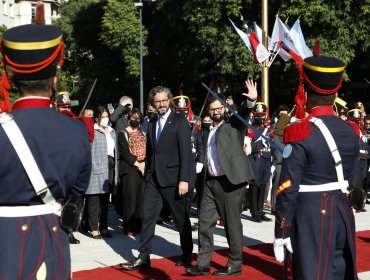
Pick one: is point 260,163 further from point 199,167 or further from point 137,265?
point 137,265

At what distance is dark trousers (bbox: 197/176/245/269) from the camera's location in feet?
28.2

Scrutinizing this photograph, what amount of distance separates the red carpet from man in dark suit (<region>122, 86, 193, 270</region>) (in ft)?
0.54

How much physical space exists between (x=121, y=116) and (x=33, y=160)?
979 centimetres

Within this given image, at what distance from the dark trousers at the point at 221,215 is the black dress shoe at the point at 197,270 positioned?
0.04m

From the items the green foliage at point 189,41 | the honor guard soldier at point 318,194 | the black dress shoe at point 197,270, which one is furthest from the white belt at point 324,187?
the green foliage at point 189,41

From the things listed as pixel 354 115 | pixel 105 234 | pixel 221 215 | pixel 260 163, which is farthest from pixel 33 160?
pixel 354 115

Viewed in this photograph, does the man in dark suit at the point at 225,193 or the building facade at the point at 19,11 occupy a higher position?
the building facade at the point at 19,11

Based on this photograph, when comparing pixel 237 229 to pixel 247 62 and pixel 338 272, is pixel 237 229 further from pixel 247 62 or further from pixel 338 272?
pixel 247 62

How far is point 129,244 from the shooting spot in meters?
10.6

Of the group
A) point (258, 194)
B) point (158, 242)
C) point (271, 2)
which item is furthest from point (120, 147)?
point (271, 2)

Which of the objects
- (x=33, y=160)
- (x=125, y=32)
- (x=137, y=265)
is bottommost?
(x=137, y=265)

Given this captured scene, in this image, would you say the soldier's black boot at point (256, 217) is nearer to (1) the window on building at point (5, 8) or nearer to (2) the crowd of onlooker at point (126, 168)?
(2) the crowd of onlooker at point (126, 168)

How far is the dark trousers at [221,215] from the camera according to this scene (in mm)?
8586

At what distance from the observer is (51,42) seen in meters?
4.01
